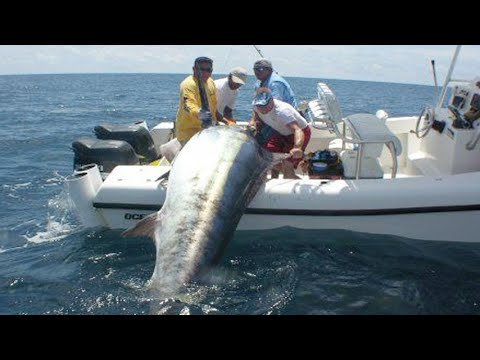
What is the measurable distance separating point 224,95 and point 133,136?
4.92 ft

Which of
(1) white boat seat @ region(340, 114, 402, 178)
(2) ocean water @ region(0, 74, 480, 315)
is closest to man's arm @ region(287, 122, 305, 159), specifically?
(1) white boat seat @ region(340, 114, 402, 178)

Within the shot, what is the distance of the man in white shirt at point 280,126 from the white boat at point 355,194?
32cm

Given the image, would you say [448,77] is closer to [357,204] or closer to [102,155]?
[357,204]

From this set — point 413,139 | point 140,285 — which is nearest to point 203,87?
point 140,285

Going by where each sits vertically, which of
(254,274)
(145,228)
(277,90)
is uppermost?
(277,90)

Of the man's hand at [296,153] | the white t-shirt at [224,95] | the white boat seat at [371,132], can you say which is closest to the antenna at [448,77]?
the white boat seat at [371,132]

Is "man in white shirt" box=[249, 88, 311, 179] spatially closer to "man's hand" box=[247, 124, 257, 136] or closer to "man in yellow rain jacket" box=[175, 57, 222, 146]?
"man's hand" box=[247, 124, 257, 136]

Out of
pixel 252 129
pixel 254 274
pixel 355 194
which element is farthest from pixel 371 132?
pixel 254 274

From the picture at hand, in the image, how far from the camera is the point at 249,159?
498 cm

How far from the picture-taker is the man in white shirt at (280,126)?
557 centimetres

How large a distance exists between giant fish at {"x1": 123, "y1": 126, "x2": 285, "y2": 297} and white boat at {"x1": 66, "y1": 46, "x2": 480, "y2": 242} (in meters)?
0.47

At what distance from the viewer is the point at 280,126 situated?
5.79 m

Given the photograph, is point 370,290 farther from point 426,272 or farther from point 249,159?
point 249,159

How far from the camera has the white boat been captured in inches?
202
